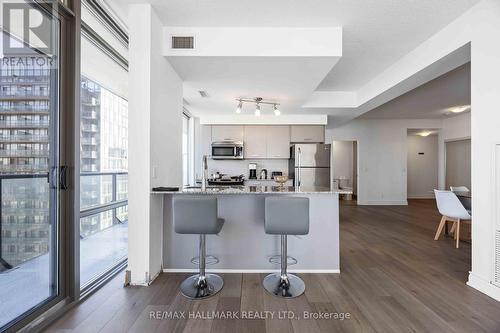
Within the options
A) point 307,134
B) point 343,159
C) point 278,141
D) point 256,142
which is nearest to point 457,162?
point 343,159

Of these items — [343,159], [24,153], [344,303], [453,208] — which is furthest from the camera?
[343,159]

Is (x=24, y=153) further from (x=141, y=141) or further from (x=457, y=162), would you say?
(x=457, y=162)

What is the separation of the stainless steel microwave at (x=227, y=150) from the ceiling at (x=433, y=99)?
370 cm

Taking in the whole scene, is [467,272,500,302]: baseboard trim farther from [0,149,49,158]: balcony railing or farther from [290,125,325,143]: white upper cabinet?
[0,149,49,158]: balcony railing

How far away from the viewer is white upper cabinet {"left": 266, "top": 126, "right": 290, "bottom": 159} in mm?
5617

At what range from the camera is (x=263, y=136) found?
564cm

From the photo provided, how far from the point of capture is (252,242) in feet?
8.86

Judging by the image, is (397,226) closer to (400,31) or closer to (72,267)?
(400,31)

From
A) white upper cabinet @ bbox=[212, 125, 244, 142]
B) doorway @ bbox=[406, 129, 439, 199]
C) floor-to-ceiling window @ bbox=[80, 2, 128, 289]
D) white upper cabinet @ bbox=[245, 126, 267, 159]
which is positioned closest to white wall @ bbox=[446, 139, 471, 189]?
doorway @ bbox=[406, 129, 439, 199]

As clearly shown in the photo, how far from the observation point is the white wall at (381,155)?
724cm

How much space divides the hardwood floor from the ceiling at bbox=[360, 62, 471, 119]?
2.90 metres

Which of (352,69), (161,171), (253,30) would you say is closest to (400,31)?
(352,69)

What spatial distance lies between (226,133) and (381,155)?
16.5 feet

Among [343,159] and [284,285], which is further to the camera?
[343,159]
